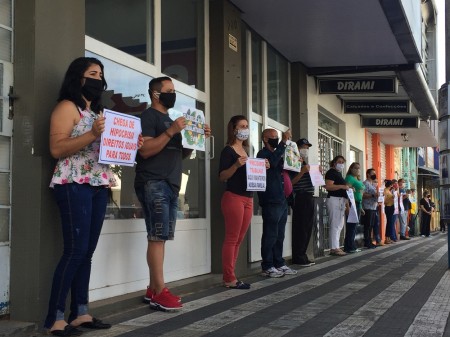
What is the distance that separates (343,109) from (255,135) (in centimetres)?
581

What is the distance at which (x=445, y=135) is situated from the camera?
8.19 metres

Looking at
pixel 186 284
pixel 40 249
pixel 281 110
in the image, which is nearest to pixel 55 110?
pixel 40 249

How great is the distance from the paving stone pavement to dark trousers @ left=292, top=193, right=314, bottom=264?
106cm

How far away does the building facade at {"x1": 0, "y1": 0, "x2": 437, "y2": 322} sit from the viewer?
3.97 meters

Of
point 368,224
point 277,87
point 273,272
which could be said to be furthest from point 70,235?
point 368,224

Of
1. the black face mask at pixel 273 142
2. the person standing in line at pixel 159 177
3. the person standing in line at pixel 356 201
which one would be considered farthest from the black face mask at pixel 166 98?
the person standing in line at pixel 356 201

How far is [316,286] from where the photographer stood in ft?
21.2

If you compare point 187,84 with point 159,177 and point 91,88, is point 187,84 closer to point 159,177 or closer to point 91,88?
point 159,177

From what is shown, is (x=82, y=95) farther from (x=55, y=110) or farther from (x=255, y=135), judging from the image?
(x=255, y=135)

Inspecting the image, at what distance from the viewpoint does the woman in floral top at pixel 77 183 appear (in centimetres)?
374

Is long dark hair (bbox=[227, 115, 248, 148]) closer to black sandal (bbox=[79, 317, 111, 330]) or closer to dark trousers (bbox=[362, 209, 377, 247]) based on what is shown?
black sandal (bbox=[79, 317, 111, 330])

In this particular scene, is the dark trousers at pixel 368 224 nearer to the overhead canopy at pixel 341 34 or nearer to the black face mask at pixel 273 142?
the overhead canopy at pixel 341 34

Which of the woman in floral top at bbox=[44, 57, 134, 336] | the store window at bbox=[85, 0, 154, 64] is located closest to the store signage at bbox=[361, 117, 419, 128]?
the store window at bbox=[85, 0, 154, 64]

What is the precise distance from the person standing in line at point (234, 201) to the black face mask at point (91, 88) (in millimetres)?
2336
